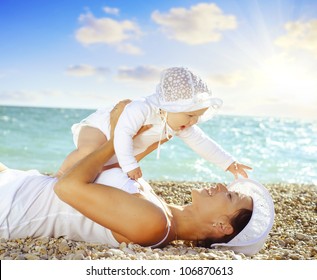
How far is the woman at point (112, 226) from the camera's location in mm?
3877

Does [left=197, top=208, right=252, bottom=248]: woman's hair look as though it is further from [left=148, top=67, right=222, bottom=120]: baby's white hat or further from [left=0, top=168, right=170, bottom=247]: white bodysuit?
[left=148, top=67, right=222, bottom=120]: baby's white hat

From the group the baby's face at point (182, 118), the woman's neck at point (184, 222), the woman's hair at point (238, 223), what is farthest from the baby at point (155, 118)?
the woman's hair at point (238, 223)

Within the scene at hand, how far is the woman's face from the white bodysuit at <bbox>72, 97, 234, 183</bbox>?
63 cm

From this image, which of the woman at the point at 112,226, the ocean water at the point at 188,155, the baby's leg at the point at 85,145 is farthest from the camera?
the ocean water at the point at 188,155

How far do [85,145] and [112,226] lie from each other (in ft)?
3.70

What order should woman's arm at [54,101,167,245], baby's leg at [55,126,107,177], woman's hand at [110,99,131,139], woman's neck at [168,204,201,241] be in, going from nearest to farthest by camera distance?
woman's arm at [54,101,167,245], woman's neck at [168,204,201,241], woman's hand at [110,99,131,139], baby's leg at [55,126,107,177]

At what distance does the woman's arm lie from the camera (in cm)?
367

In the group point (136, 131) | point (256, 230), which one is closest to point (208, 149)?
point (136, 131)

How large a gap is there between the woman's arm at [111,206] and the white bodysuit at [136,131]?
0.43 m

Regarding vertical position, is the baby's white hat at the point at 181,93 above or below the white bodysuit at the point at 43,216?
above

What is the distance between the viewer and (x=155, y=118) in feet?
14.7

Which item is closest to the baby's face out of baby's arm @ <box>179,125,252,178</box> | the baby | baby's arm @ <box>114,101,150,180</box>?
the baby

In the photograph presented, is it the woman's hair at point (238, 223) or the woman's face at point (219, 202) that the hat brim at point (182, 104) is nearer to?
the woman's face at point (219, 202)
